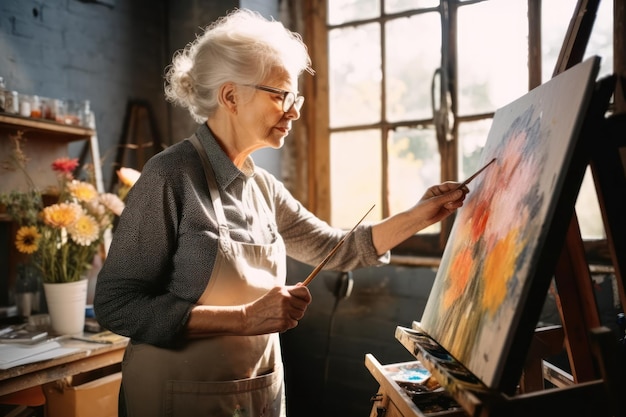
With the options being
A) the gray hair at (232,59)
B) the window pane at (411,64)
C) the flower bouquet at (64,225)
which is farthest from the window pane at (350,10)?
the flower bouquet at (64,225)

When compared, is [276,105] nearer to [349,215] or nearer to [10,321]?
[349,215]

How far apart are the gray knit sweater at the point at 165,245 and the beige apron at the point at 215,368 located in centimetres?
3

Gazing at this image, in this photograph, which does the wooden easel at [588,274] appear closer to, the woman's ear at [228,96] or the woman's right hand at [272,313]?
the woman's right hand at [272,313]

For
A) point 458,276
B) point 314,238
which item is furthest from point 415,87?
point 458,276

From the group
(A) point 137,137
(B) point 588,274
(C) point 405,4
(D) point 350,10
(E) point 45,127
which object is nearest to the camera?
(B) point 588,274

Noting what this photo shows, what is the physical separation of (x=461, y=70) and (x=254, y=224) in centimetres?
141

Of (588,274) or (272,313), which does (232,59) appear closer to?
(272,313)

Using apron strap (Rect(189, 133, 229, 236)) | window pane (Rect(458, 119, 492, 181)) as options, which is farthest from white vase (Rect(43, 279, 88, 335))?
window pane (Rect(458, 119, 492, 181))

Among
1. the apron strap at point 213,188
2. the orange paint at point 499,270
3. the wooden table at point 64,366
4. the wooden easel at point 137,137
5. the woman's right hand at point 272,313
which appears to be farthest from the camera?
the wooden easel at point 137,137

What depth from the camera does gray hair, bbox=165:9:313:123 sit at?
1322mm

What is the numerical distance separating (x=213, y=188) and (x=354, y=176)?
1.38 metres

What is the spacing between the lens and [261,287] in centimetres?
132

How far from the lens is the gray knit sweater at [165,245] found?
1.15m

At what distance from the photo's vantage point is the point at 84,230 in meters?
1.92
